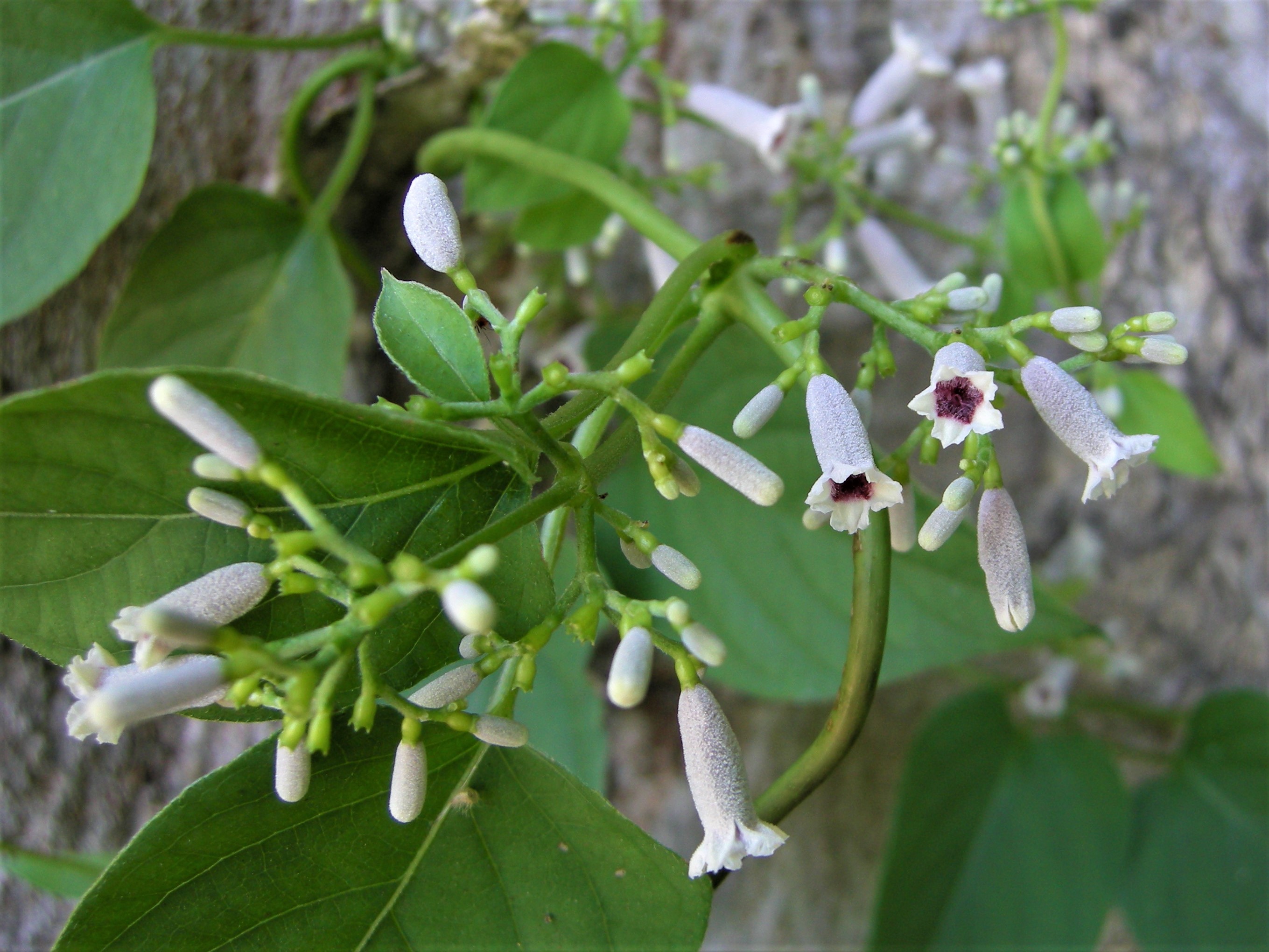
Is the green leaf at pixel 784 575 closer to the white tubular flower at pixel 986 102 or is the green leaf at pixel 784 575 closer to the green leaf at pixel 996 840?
the green leaf at pixel 996 840

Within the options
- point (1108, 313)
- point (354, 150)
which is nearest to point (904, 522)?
point (354, 150)

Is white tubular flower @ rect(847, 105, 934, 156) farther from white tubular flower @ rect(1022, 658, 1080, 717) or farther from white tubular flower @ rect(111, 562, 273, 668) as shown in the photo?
white tubular flower @ rect(111, 562, 273, 668)

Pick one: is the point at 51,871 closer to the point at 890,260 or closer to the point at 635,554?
the point at 635,554

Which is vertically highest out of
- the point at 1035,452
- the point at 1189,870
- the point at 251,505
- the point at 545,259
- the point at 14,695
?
the point at 251,505

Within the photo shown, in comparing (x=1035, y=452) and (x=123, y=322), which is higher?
(x=123, y=322)

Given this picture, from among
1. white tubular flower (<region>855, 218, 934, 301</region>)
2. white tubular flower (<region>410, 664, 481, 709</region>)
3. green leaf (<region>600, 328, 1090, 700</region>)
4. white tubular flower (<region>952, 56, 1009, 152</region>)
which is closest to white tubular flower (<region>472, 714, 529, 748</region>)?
→ white tubular flower (<region>410, 664, 481, 709</region>)

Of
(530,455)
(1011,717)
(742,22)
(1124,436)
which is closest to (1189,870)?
(1011,717)

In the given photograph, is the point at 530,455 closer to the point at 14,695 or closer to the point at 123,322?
the point at 123,322
